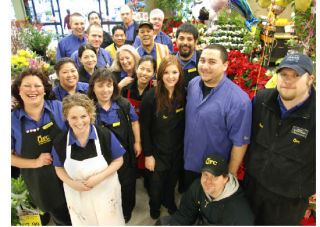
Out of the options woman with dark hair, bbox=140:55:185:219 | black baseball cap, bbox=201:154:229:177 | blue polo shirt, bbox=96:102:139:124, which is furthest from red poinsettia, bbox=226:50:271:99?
blue polo shirt, bbox=96:102:139:124

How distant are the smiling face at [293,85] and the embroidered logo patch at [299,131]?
0.18m

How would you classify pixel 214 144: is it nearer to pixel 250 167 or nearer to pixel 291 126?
pixel 250 167

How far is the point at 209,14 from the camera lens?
297 centimetres

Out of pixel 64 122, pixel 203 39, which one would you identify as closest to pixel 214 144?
pixel 64 122

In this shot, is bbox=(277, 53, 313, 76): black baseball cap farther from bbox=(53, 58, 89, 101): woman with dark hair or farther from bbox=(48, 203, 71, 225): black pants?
bbox=(48, 203, 71, 225): black pants

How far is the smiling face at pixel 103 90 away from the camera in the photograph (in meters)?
1.76

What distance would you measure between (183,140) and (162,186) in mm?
539

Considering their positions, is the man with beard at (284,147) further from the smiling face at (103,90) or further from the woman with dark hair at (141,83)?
the smiling face at (103,90)

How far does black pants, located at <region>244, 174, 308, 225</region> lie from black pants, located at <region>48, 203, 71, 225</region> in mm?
1627

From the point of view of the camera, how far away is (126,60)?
93.3 inches

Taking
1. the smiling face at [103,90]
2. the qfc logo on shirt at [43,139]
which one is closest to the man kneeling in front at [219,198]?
the smiling face at [103,90]

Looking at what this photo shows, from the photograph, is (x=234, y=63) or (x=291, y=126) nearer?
(x=291, y=126)

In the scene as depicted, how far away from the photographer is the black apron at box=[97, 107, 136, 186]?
6.07 ft

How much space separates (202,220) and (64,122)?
4.41ft
